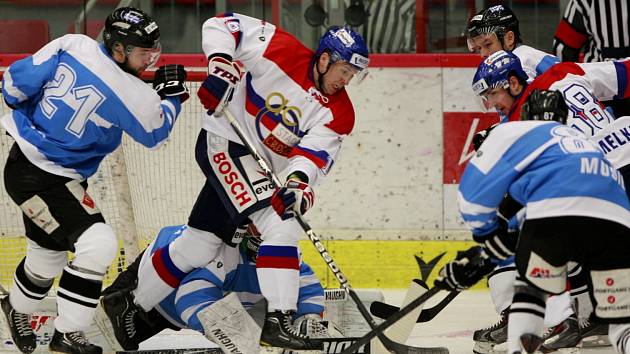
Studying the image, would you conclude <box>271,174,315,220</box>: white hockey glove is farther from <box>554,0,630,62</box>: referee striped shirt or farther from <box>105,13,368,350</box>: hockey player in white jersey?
<box>554,0,630,62</box>: referee striped shirt

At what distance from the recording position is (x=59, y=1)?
6109mm

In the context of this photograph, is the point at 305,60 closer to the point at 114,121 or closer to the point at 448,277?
the point at 114,121

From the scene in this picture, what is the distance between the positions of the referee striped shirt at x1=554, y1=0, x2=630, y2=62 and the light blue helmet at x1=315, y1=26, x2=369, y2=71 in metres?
1.34

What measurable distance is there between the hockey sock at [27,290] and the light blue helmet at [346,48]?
121cm

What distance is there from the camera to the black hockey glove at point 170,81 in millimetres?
4172

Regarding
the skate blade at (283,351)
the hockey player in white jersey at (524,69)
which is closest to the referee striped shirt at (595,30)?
the hockey player in white jersey at (524,69)

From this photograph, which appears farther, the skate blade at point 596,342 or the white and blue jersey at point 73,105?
the skate blade at point 596,342

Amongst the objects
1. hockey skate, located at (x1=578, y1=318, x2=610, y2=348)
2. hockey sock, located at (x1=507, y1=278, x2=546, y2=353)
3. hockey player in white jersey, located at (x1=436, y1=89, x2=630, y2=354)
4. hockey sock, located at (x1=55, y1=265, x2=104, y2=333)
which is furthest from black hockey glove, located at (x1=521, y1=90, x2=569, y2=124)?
hockey sock, located at (x1=55, y1=265, x2=104, y2=333)

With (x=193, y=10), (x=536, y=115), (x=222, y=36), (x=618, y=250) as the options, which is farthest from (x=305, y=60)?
(x=193, y=10)

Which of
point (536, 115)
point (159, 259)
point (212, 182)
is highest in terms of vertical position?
point (536, 115)

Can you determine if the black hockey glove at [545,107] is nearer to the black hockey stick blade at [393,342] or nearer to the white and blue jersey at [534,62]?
the black hockey stick blade at [393,342]

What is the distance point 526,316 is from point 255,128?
1325mm

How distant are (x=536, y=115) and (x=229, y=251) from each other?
1.35 metres

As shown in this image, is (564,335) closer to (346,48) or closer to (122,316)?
(346,48)
